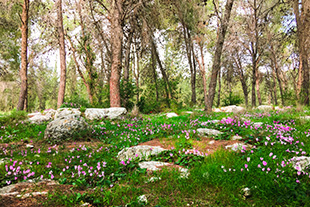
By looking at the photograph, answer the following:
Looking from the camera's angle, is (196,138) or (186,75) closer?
(196,138)

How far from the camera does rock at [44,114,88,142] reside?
5.43 m

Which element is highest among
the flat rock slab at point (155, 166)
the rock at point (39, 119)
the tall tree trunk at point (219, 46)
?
the tall tree trunk at point (219, 46)

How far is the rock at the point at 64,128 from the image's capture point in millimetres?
5426

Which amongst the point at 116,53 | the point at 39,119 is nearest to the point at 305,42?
the point at 116,53

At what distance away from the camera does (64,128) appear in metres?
5.55

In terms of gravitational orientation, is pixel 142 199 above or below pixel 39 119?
below

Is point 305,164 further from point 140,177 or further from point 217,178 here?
point 140,177

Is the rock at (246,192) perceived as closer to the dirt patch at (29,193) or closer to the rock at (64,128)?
the dirt patch at (29,193)

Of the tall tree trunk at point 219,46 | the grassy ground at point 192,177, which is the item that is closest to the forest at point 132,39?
the tall tree trunk at point 219,46

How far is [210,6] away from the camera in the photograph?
20.0m

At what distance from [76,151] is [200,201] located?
11.1ft

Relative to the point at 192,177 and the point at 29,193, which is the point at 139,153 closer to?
the point at 192,177

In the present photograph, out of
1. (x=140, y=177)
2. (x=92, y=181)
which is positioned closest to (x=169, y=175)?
(x=140, y=177)

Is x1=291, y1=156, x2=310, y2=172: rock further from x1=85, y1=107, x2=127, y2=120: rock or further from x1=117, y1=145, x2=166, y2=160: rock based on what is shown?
x1=85, y1=107, x2=127, y2=120: rock
